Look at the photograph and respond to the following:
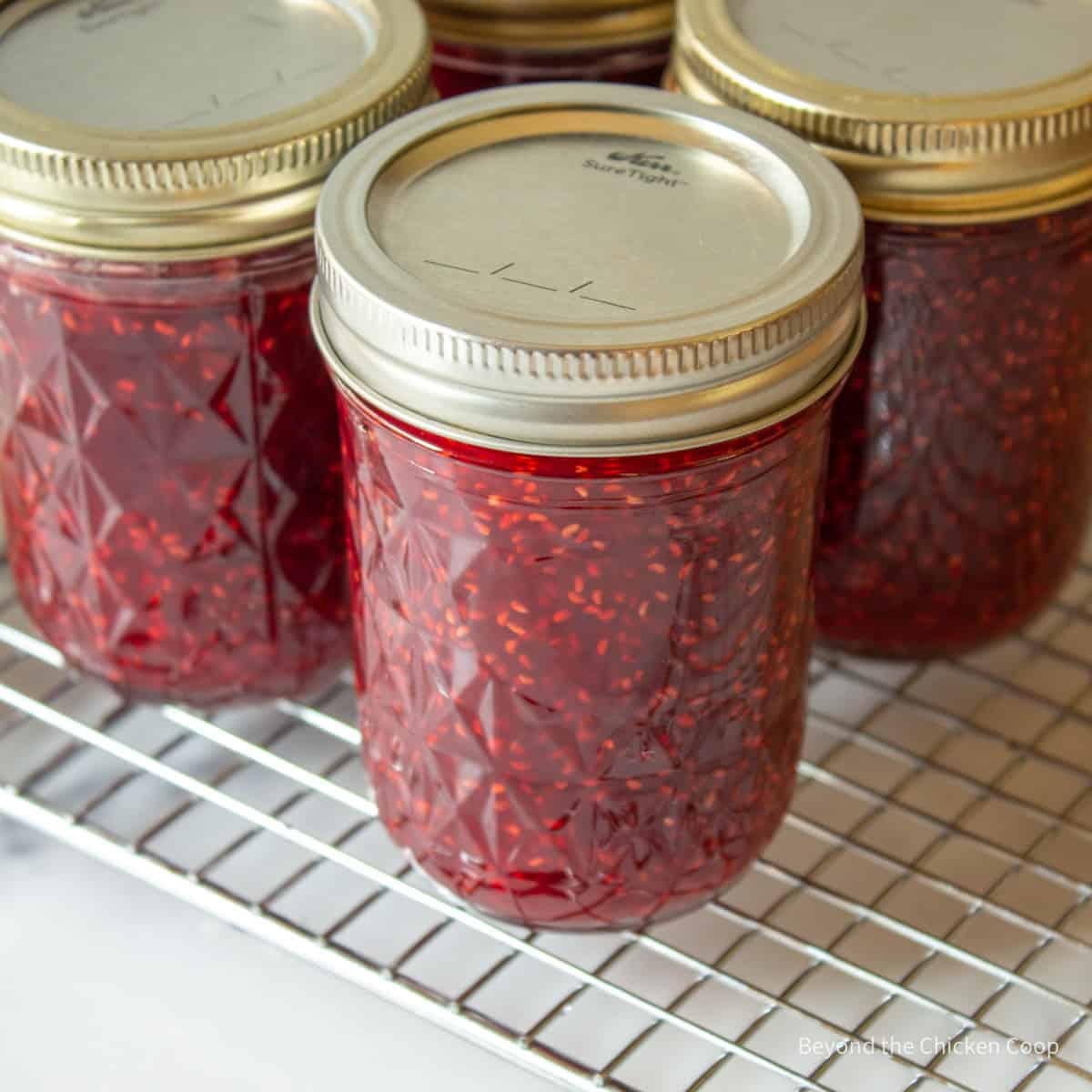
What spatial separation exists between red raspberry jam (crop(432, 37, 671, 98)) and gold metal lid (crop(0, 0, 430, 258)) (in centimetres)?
9

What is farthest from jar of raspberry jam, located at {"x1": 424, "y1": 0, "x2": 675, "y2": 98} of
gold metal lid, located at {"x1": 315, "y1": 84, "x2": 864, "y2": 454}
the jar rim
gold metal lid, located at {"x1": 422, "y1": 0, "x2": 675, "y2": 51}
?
the jar rim

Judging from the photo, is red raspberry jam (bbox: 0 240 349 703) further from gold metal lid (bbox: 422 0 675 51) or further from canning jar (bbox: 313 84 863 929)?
gold metal lid (bbox: 422 0 675 51)

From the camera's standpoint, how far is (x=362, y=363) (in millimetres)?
550

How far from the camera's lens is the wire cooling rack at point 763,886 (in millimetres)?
664

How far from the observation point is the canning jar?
0.52 meters

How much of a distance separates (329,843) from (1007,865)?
292 mm

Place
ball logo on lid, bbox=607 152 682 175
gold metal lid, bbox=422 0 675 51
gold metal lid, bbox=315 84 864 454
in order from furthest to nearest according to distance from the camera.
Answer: gold metal lid, bbox=422 0 675 51 < ball logo on lid, bbox=607 152 682 175 < gold metal lid, bbox=315 84 864 454

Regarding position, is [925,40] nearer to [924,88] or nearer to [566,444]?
[924,88]

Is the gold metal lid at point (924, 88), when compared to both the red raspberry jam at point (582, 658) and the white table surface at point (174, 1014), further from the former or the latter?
the white table surface at point (174, 1014)

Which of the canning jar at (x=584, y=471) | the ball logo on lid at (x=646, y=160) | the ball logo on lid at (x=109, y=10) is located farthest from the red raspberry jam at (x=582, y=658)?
the ball logo on lid at (x=109, y=10)

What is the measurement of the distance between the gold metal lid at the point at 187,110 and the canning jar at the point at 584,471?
1.4 inches

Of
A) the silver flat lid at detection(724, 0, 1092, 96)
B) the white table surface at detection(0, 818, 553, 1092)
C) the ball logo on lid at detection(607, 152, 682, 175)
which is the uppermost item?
the silver flat lid at detection(724, 0, 1092, 96)

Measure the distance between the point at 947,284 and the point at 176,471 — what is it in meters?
0.31

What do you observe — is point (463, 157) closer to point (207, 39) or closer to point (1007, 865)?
point (207, 39)
